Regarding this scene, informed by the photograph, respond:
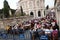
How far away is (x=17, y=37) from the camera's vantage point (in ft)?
67.9

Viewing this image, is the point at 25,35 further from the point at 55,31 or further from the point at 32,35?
the point at 55,31

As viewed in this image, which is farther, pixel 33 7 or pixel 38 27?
pixel 33 7

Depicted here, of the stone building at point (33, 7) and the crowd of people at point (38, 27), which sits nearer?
the crowd of people at point (38, 27)

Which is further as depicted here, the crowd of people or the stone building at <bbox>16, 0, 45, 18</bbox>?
the stone building at <bbox>16, 0, 45, 18</bbox>

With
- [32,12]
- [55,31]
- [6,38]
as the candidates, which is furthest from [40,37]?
[32,12]

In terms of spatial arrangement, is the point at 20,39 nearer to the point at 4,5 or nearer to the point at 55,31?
the point at 55,31

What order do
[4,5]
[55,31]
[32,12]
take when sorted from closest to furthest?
[55,31]
[4,5]
[32,12]

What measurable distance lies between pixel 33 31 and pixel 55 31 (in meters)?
2.51

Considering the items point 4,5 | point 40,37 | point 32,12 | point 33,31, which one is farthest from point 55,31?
point 32,12

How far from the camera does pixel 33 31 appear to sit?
20.5m

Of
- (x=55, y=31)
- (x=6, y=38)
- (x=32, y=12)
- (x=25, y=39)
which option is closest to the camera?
(x=55, y=31)

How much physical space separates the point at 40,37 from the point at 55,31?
127cm

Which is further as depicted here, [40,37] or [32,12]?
[32,12]

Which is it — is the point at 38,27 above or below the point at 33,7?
above
